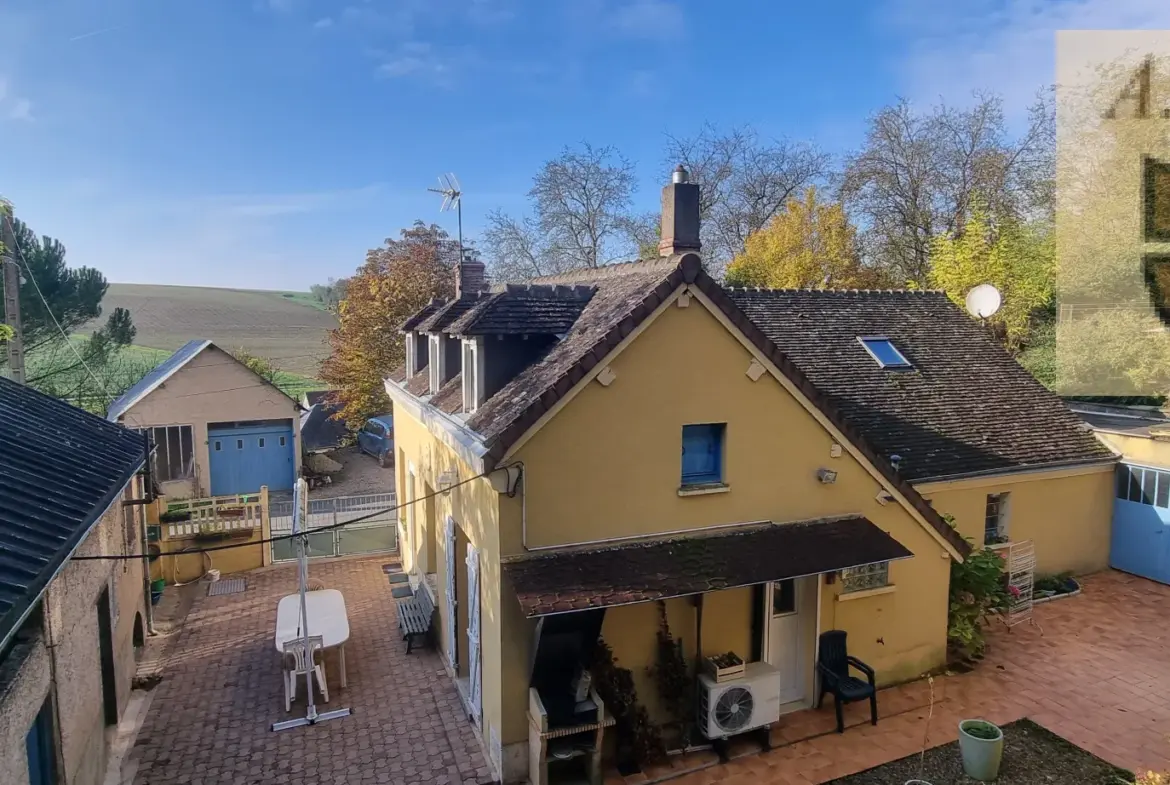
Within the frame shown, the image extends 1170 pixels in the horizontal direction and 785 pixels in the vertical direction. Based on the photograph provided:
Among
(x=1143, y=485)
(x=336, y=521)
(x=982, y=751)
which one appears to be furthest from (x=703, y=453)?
(x=336, y=521)

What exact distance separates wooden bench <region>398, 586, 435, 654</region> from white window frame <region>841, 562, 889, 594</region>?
718 cm

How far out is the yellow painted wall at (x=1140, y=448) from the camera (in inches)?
602

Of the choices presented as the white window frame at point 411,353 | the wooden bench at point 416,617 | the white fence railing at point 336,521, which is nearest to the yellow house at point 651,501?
the wooden bench at point 416,617

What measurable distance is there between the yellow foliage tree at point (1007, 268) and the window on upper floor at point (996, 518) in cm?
1696

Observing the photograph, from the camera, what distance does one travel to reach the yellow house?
8242 millimetres

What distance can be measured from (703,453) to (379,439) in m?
27.6

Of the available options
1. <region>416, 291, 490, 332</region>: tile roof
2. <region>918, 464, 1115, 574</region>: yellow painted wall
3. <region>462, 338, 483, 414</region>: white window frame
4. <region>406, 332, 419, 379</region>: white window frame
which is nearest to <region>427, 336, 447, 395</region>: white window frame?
<region>416, 291, 490, 332</region>: tile roof

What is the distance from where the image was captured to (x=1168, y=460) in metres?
15.2

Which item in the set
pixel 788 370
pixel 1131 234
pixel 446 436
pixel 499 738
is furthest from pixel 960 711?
pixel 1131 234

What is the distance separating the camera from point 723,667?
8.89 metres

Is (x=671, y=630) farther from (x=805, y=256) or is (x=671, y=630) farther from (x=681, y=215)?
(x=805, y=256)

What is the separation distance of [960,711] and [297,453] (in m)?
23.5

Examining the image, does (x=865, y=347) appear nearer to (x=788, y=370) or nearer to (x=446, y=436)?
(x=788, y=370)

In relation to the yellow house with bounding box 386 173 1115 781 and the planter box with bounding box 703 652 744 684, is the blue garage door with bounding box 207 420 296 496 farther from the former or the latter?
the planter box with bounding box 703 652 744 684
